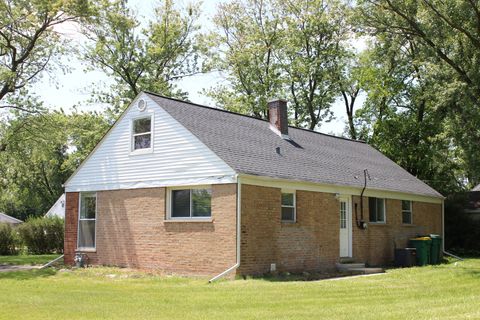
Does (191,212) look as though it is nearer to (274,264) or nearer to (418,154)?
(274,264)

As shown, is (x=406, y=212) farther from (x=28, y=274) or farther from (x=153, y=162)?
(x=28, y=274)

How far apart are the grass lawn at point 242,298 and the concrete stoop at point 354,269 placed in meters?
1.08

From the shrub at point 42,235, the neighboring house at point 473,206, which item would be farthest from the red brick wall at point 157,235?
the neighboring house at point 473,206

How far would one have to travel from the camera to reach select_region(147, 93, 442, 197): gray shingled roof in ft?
59.6

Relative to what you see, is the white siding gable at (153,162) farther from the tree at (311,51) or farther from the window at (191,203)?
the tree at (311,51)

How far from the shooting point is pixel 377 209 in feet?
76.7

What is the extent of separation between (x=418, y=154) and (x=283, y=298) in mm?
25972

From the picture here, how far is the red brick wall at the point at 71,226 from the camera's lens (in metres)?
21.8

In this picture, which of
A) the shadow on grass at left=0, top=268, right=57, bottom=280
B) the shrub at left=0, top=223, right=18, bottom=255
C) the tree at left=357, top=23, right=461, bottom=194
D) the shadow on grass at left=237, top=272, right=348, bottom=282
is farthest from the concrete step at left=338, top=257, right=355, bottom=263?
the shrub at left=0, top=223, right=18, bottom=255

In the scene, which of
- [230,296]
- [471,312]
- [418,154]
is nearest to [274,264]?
[230,296]

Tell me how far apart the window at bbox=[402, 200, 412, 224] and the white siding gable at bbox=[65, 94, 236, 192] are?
11.5 m

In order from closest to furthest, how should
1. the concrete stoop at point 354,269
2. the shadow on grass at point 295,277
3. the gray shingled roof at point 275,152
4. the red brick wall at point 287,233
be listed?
the shadow on grass at point 295,277
the red brick wall at point 287,233
the gray shingled roof at point 275,152
the concrete stoop at point 354,269

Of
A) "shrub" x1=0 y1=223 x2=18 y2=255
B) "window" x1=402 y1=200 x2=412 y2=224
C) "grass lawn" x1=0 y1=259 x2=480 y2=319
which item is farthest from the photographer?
"shrub" x1=0 y1=223 x2=18 y2=255

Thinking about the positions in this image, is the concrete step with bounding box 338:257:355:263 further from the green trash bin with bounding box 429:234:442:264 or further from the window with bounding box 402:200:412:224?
the window with bounding box 402:200:412:224
